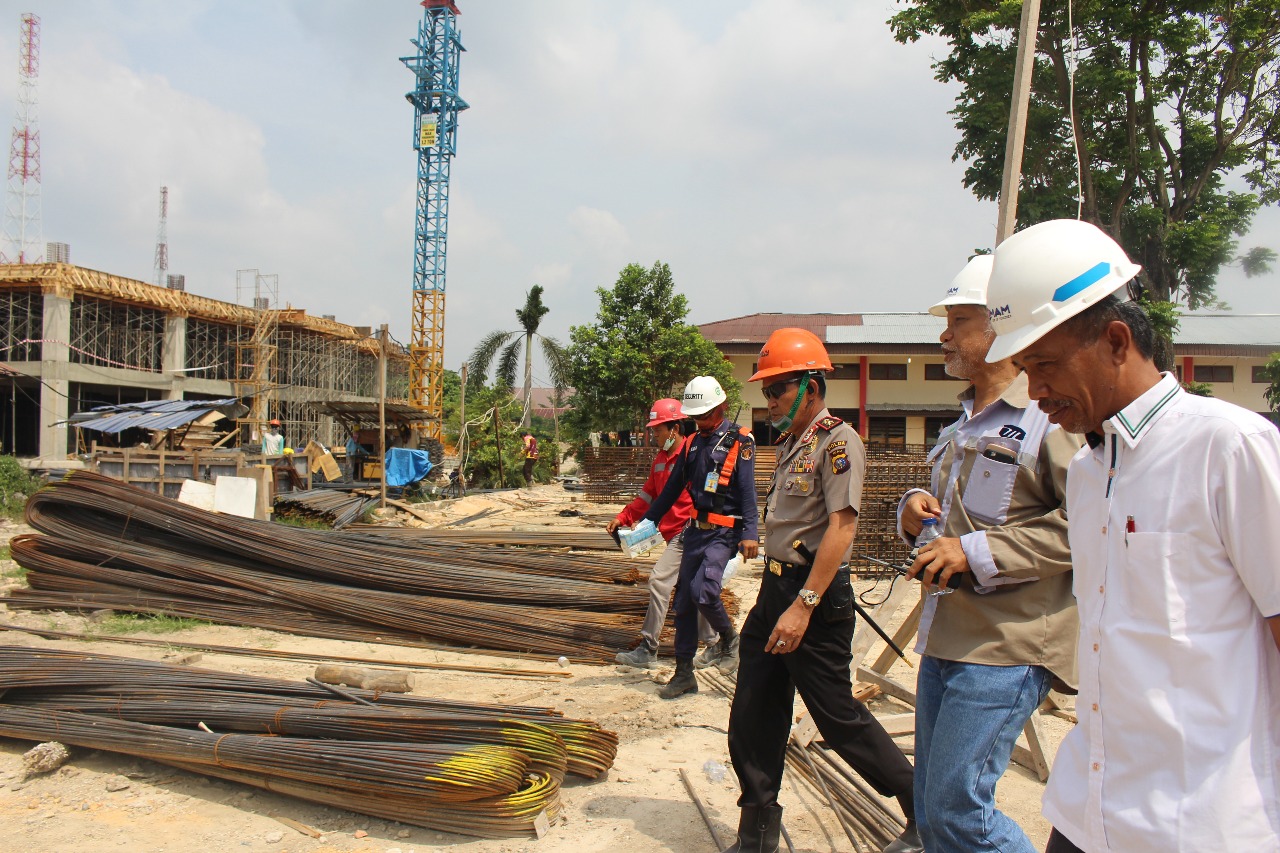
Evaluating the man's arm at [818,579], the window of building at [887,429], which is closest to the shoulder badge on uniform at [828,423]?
the man's arm at [818,579]

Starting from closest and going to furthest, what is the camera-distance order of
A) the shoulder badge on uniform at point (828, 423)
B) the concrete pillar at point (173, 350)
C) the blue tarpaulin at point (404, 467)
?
the shoulder badge on uniform at point (828, 423) → the blue tarpaulin at point (404, 467) → the concrete pillar at point (173, 350)

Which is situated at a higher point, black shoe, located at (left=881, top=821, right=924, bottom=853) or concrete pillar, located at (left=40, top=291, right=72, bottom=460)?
concrete pillar, located at (left=40, top=291, right=72, bottom=460)

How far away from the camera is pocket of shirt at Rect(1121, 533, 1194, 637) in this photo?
126 centimetres

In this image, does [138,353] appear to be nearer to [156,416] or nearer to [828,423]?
[156,416]

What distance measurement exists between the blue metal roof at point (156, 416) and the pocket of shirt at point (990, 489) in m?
14.4

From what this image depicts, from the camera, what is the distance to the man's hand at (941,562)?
6.61 feet

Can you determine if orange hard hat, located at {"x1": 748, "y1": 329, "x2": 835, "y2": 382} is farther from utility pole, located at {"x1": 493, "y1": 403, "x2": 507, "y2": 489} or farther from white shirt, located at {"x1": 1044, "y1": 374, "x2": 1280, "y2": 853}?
utility pole, located at {"x1": 493, "y1": 403, "x2": 507, "y2": 489}

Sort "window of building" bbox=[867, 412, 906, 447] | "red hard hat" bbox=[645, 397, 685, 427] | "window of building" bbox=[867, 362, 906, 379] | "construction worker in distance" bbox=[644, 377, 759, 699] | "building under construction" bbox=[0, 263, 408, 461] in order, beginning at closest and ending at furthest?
"construction worker in distance" bbox=[644, 377, 759, 699], "red hard hat" bbox=[645, 397, 685, 427], "building under construction" bbox=[0, 263, 408, 461], "window of building" bbox=[867, 412, 906, 447], "window of building" bbox=[867, 362, 906, 379]

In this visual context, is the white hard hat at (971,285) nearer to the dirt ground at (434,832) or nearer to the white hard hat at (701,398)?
the dirt ground at (434,832)

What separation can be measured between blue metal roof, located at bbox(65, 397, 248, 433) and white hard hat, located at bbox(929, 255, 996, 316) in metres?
14.2

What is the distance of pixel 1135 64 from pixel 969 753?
19.6 m

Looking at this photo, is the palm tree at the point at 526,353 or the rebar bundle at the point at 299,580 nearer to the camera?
the rebar bundle at the point at 299,580

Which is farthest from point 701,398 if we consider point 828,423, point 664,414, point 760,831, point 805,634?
point 760,831

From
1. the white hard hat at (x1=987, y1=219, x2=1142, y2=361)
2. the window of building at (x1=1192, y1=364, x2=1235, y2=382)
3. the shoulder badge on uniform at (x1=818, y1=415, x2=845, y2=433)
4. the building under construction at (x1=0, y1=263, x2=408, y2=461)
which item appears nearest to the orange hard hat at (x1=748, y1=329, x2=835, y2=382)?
the shoulder badge on uniform at (x1=818, y1=415, x2=845, y2=433)
